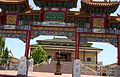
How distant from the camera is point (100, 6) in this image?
19281 mm

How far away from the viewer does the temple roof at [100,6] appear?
19.3 m

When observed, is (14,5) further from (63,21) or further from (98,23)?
(98,23)

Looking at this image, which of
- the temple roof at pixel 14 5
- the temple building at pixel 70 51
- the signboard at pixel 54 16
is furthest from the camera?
the temple building at pixel 70 51

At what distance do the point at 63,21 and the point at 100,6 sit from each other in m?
2.99

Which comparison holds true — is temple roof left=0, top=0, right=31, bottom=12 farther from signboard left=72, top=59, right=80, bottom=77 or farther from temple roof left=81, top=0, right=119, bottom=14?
signboard left=72, top=59, right=80, bottom=77

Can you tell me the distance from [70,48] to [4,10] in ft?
81.1

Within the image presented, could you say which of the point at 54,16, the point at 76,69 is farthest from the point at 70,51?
the point at 76,69

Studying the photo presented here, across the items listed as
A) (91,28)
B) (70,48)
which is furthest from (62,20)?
(70,48)

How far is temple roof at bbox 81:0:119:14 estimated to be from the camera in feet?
63.3

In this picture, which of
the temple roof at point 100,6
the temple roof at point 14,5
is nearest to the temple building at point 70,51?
the temple roof at point 14,5

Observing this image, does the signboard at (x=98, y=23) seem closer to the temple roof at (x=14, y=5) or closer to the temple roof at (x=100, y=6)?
the temple roof at (x=100, y=6)

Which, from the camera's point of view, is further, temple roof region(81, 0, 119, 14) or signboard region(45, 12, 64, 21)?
signboard region(45, 12, 64, 21)

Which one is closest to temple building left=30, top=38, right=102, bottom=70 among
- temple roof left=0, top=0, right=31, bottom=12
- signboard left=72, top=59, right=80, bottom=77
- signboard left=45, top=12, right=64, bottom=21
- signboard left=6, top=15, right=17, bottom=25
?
temple roof left=0, top=0, right=31, bottom=12

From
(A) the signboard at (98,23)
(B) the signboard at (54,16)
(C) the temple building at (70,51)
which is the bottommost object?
(C) the temple building at (70,51)
